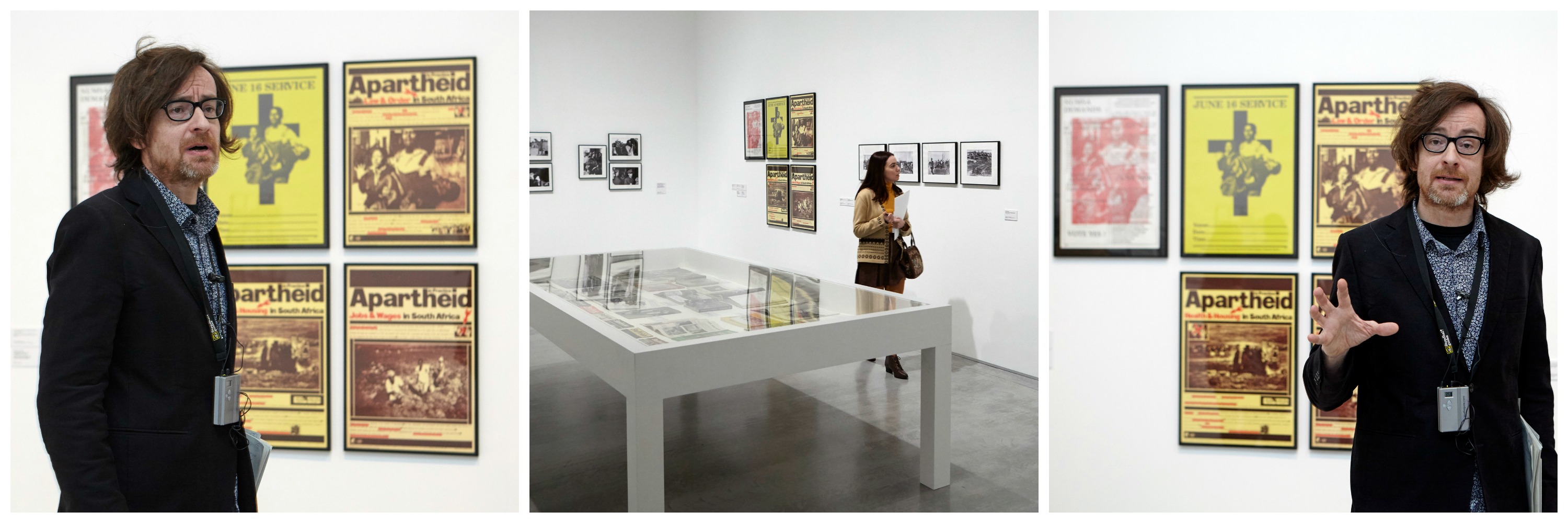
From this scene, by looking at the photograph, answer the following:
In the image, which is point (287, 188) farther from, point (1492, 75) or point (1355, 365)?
point (1492, 75)

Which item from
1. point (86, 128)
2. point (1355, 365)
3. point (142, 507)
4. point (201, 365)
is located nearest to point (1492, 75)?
point (1355, 365)

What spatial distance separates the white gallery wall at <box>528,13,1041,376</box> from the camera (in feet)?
16.3

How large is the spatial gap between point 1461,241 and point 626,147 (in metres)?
6.68

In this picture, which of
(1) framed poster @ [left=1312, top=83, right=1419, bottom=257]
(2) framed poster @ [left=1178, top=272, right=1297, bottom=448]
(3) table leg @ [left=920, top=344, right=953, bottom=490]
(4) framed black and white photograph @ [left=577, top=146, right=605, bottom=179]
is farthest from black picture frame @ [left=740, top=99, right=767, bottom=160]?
(1) framed poster @ [left=1312, top=83, right=1419, bottom=257]

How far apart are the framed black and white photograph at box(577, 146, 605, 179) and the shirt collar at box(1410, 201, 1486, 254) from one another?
655 cm

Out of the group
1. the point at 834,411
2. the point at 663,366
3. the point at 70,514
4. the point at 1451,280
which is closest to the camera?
the point at 70,514

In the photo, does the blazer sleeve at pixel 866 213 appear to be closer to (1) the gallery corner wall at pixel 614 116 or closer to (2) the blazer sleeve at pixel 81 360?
(1) the gallery corner wall at pixel 614 116

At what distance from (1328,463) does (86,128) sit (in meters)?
4.24

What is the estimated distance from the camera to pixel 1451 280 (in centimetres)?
182

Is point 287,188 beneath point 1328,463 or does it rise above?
above

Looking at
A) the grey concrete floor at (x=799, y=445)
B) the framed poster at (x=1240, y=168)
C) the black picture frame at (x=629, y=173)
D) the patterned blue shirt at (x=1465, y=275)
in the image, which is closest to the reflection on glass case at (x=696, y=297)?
the grey concrete floor at (x=799, y=445)

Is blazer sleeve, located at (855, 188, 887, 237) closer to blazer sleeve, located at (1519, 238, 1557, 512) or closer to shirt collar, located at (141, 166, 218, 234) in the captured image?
blazer sleeve, located at (1519, 238, 1557, 512)

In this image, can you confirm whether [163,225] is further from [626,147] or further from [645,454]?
[626,147]

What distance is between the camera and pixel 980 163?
5.08 m
